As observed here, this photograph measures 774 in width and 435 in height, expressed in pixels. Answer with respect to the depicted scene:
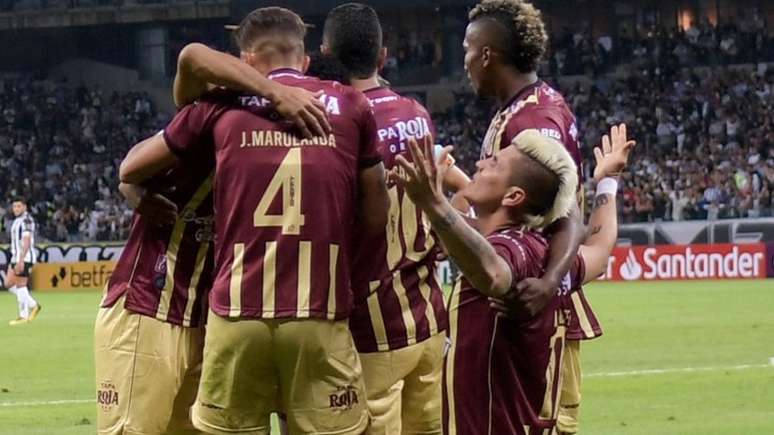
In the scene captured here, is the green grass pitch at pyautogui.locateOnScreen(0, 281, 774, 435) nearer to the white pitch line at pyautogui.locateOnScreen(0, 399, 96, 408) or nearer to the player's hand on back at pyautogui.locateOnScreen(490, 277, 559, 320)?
the white pitch line at pyautogui.locateOnScreen(0, 399, 96, 408)

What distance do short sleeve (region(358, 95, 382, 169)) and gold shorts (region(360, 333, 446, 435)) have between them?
1.31 metres

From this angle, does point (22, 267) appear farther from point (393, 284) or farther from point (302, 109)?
point (302, 109)

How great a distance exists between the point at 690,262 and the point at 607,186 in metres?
31.1

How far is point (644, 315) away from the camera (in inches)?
985

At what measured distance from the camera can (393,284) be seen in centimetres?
740

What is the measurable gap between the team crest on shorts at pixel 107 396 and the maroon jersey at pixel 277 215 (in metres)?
1.22

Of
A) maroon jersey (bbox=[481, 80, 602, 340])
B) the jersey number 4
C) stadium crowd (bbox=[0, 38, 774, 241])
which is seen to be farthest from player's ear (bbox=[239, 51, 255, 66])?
stadium crowd (bbox=[0, 38, 774, 241])

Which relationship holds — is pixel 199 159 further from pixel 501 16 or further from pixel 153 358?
pixel 501 16

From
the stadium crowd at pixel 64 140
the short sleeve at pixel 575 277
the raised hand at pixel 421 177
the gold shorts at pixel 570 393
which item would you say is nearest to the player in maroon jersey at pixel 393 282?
the gold shorts at pixel 570 393

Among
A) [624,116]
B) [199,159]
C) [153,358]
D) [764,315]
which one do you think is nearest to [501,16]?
[199,159]

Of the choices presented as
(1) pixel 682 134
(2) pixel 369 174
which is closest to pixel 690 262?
(1) pixel 682 134

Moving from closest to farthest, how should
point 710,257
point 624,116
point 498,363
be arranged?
point 498,363, point 710,257, point 624,116

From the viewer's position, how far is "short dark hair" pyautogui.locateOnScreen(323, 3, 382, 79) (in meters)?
7.40

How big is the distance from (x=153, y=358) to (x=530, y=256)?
2244 millimetres
